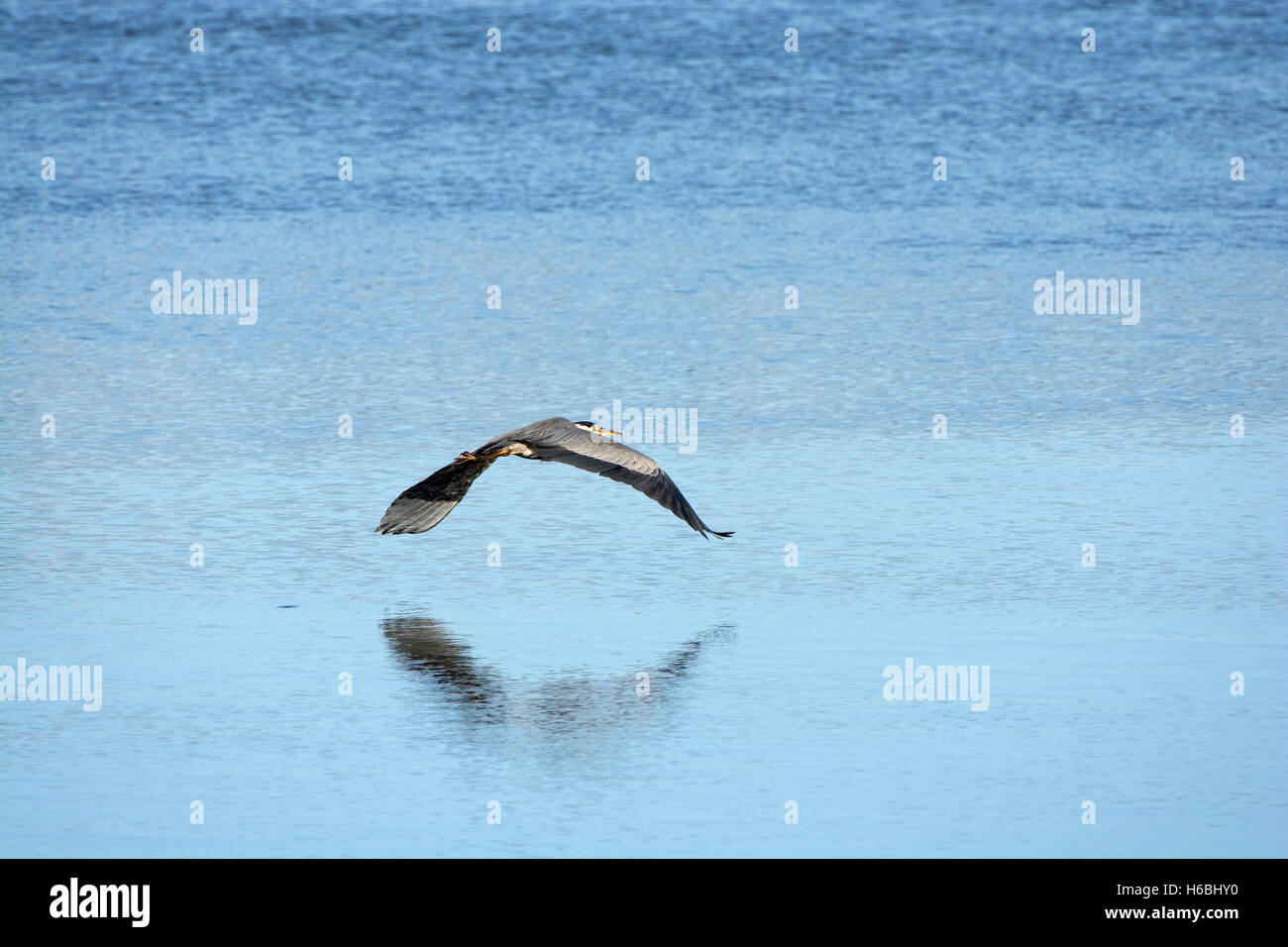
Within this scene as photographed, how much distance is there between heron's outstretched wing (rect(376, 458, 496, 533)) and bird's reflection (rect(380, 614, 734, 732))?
1.66 m

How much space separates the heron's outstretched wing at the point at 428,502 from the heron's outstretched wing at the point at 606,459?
0.86 m

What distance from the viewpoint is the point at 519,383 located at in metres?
15.0

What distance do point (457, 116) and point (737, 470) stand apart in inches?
560

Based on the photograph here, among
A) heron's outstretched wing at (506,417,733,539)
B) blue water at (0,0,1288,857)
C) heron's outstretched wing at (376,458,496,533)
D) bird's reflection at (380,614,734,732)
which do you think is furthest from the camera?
heron's outstretched wing at (376,458,496,533)

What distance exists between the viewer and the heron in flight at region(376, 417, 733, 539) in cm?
979

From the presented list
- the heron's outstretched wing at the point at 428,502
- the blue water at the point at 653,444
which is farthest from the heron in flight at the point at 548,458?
the blue water at the point at 653,444

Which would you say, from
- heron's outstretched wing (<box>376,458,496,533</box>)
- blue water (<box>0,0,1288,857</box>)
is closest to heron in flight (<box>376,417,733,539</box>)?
heron's outstretched wing (<box>376,458,496,533</box>)

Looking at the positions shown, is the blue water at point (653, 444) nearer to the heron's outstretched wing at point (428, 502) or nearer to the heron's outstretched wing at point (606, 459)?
the heron's outstretched wing at point (428, 502)

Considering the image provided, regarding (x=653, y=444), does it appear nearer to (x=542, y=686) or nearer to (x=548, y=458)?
(x=548, y=458)

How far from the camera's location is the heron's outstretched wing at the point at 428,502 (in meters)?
11.2

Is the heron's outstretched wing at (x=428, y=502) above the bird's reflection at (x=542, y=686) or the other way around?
above

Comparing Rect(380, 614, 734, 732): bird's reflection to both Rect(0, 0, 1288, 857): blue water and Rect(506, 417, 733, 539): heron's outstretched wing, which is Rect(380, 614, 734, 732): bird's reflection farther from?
Rect(506, 417, 733, 539): heron's outstretched wing

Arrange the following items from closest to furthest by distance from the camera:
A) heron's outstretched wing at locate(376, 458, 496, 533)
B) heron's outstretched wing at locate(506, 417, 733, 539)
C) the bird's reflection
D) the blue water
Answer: the blue water → the bird's reflection → heron's outstretched wing at locate(506, 417, 733, 539) → heron's outstretched wing at locate(376, 458, 496, 533)
